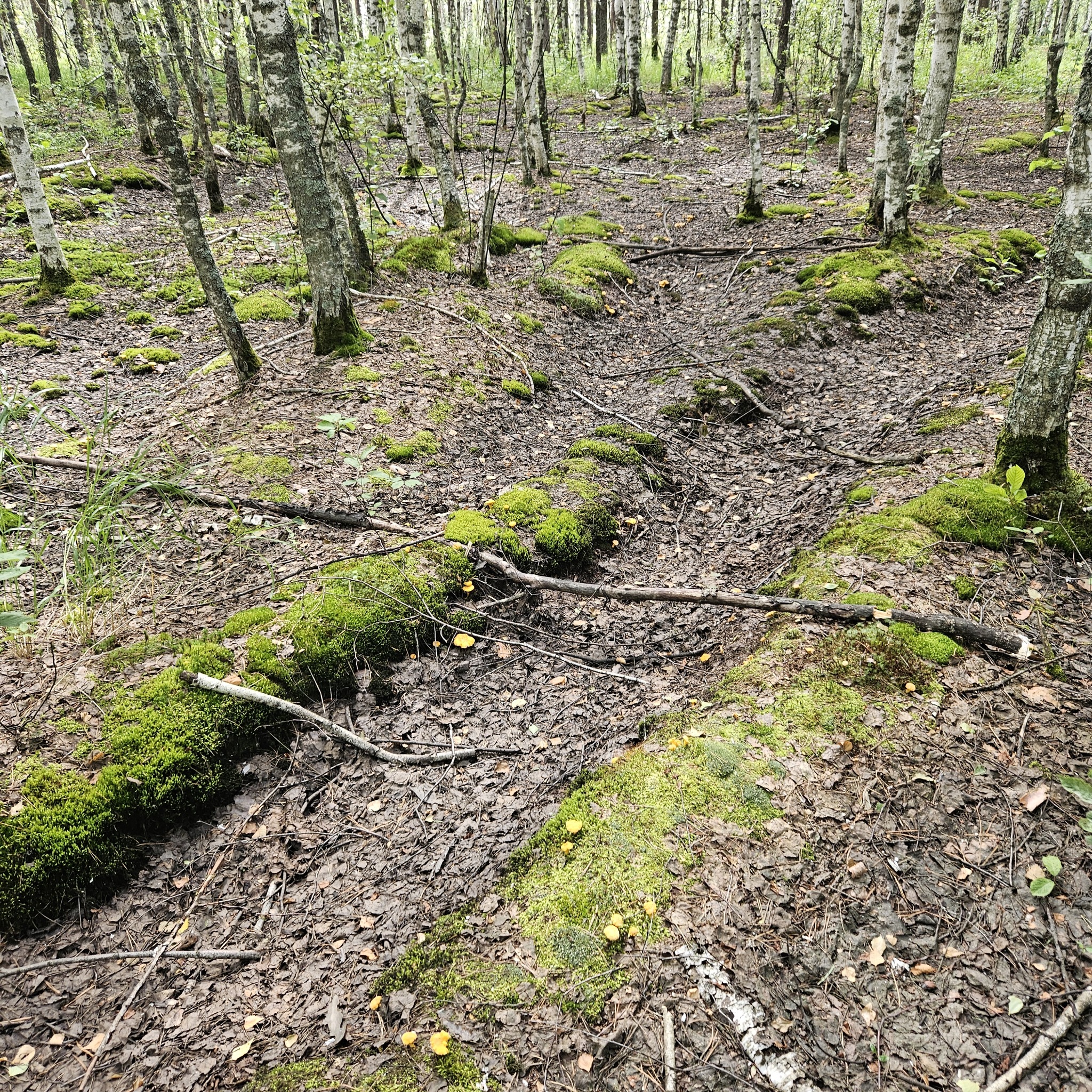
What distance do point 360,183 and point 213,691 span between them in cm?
1251

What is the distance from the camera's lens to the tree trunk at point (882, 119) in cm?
922

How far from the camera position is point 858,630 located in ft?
13.0

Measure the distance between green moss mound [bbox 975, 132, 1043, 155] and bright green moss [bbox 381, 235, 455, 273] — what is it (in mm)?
13640

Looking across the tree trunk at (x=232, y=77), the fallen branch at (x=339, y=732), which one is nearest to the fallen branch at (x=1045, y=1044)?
the fallen branch at (x=339, y=732)

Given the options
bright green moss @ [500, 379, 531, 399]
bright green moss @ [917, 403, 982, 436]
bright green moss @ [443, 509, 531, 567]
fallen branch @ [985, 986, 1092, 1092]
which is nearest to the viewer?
fallen branch @ [985, 986, 1092, 1092]

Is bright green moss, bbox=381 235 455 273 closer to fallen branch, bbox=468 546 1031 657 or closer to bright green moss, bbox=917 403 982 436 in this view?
fallen branch, bbox=468 546 1031 657

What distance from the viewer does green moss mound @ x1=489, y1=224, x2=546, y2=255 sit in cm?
1124

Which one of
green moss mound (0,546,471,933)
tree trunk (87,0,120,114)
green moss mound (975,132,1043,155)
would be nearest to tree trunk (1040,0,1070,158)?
green moss mound (975,132,1043,155)

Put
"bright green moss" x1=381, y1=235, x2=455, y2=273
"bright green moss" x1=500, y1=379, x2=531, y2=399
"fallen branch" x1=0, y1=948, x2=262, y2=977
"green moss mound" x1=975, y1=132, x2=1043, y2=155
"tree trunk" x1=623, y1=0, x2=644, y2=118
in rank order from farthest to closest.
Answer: "tree trunk" x1=623, y1=0, x2=644, y2=118 → "green moss mound" x1=975, y1=132, x2=1043, y2=155 → "bright green moss" x1=381, y1=235, x2=455, y2=273 → "bright green moss" x1=500, y1=379, x2=531, y2=399 → "fallen branch" x1=0, y1=948, x2=262, y2=977

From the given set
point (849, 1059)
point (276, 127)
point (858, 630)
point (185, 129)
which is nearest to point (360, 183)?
point (276, 127)

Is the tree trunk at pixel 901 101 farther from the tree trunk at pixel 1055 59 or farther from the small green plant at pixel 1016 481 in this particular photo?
the small green plant at pixel 1016 481

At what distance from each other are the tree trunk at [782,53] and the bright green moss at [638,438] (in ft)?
47.2

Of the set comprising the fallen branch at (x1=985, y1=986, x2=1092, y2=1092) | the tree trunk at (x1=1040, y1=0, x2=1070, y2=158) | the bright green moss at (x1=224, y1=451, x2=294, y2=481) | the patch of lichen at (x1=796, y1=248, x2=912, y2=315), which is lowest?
the fallen branch at (x1=985, y1=986, x2=1092, y2=1092)

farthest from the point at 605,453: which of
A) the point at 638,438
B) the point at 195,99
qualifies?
the point at 195,99
